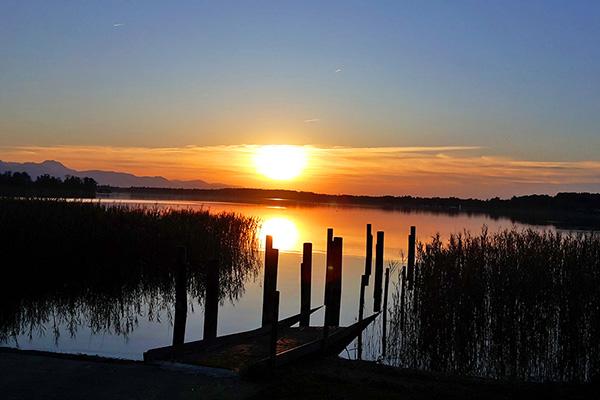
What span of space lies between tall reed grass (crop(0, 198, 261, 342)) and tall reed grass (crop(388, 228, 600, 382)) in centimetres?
770

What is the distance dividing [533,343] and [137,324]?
32.9ft

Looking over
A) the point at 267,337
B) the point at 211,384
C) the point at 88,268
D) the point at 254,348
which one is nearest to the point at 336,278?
the point at 267,337

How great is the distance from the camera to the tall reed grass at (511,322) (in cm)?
1194

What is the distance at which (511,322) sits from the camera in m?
12.6

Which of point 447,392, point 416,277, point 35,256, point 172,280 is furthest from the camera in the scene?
point 172,280

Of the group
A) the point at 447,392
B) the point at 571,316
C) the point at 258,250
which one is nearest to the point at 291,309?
the point at 571,316

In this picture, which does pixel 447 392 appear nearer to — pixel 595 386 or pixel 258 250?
pixel 595 386

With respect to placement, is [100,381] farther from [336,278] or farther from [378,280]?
[378,280]

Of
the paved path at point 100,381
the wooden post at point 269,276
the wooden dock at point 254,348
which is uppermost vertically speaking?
the wooden post at point 269,276

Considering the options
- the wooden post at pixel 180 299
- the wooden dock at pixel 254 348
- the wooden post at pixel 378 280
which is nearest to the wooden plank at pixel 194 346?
the wooden dock at pixel 254 348

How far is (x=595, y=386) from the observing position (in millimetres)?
9258

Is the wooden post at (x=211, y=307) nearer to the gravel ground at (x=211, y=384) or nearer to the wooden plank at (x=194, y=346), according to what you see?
the wooden plank at (x=194, y=346)

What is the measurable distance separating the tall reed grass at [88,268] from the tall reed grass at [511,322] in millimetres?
7700

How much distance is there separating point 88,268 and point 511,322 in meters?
13.8
